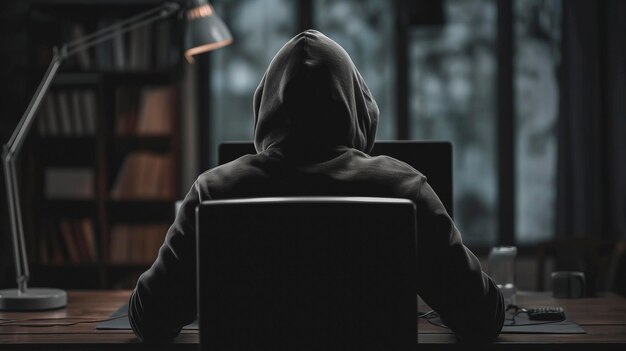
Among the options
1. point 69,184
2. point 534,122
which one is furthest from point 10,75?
point 534,122

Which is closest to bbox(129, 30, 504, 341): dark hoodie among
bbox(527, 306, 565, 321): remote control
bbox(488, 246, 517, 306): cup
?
bbox(527, 306, 565, 321): remote control

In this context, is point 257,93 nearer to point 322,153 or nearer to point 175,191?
point 322,153

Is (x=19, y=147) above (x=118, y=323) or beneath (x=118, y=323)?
above

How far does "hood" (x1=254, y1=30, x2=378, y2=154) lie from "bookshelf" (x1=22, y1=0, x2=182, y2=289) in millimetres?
2500

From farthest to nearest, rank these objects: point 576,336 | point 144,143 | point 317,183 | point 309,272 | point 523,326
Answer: point 144,143, point 523,326, point 576,336, point 317,183, point 309,272

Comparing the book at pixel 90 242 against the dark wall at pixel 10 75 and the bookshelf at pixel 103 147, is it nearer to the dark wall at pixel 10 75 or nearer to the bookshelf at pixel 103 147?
the bookshelf at pixel 103 147

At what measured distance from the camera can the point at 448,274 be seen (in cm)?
128

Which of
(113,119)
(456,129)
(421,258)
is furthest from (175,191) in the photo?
(421,258)

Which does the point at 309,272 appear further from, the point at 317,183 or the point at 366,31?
the point at 366,31

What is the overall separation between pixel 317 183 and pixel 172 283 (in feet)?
1.09

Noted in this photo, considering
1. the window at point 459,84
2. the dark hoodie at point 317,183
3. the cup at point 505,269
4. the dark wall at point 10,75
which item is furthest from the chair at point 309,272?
the dark wall at point 10,75

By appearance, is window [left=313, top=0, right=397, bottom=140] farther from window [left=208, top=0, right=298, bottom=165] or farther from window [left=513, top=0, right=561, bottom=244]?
window [left=513, top=0, right=561, bottom=244]

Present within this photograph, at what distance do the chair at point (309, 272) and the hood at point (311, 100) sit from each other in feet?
0.95

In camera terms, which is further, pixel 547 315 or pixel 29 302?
pixel 29 302
